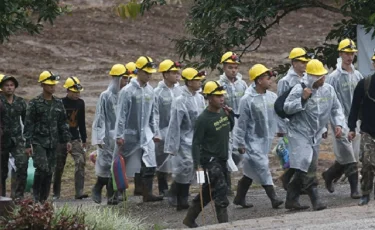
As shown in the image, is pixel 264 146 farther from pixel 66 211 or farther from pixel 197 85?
pixel 66 211

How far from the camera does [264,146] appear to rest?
57.4 feet

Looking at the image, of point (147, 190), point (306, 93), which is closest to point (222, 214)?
point (306, 93)

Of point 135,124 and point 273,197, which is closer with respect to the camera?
point 273,197

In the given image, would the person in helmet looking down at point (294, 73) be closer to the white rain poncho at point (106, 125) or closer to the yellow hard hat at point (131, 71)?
the yellow hard hat at point (131, 71)

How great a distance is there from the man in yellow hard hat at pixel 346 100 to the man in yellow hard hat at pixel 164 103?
7.75ft

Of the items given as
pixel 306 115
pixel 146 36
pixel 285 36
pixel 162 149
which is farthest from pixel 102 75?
pixel 306 115

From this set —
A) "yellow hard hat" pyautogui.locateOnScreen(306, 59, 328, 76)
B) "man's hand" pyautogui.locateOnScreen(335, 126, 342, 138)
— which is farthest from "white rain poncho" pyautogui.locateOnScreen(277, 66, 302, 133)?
"yellow hard hat" pyautogui.locateOnScreen(306, 59, 328, 76)

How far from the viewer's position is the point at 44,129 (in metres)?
17.5

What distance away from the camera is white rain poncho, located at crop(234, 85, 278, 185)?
Result: 17.4 meters

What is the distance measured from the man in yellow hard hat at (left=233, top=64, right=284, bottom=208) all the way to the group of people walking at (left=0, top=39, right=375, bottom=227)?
1cm

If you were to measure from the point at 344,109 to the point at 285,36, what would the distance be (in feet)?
87.4

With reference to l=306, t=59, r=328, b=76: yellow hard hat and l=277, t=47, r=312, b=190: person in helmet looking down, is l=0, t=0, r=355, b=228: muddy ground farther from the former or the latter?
l=306, t=59, r=328, b=76: yellow hard hat

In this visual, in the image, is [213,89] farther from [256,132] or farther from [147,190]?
[147,190]

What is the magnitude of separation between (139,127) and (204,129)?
3.09 m
